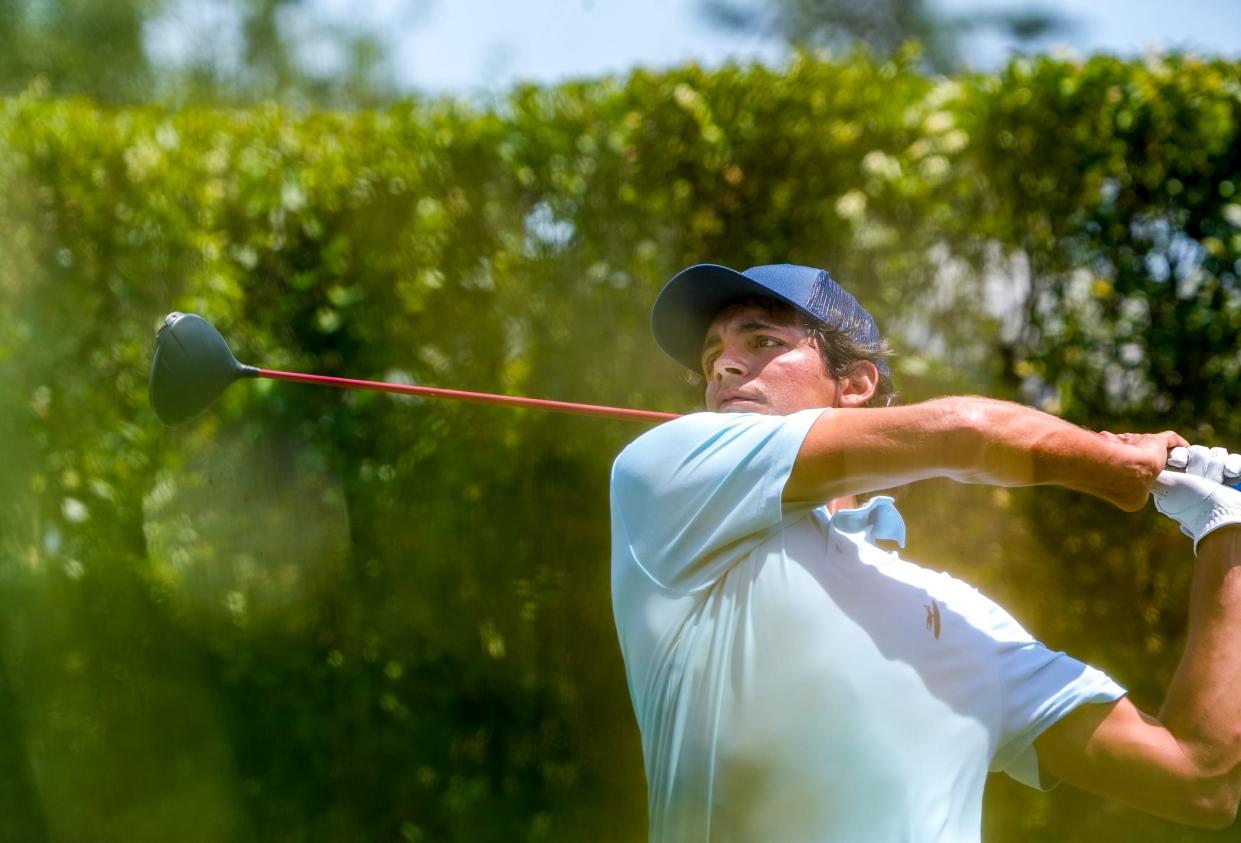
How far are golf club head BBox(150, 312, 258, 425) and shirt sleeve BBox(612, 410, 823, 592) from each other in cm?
109

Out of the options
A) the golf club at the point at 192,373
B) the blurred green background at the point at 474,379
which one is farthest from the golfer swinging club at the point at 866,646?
the blurred green background at the point at 474,379

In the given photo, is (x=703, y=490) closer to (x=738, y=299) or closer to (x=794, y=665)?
(x=794, y=665)

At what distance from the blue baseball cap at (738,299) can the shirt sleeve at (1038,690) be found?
70 centimetres

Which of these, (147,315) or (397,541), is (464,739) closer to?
(397,541)

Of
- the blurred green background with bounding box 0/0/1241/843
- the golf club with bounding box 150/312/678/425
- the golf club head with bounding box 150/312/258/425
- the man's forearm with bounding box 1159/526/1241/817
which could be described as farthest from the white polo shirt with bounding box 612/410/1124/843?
the blurred green background with bounding box 0/0/1241/843

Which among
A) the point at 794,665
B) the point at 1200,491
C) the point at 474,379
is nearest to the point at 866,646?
the point at 794,665

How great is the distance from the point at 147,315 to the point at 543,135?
63.2 inches

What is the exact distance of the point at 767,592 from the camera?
6.57 feet

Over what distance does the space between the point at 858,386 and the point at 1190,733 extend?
845mm

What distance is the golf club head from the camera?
2.79 m

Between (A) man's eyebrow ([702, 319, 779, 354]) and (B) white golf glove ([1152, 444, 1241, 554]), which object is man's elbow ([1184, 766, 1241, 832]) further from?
(A) man's eyebrow ([702, 319, 779, 354])

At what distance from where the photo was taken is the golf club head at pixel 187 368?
2795 mm

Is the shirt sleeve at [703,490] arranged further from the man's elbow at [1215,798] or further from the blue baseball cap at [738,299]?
the man's elbow at [1215,798]

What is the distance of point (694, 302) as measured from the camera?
2.52 metres
